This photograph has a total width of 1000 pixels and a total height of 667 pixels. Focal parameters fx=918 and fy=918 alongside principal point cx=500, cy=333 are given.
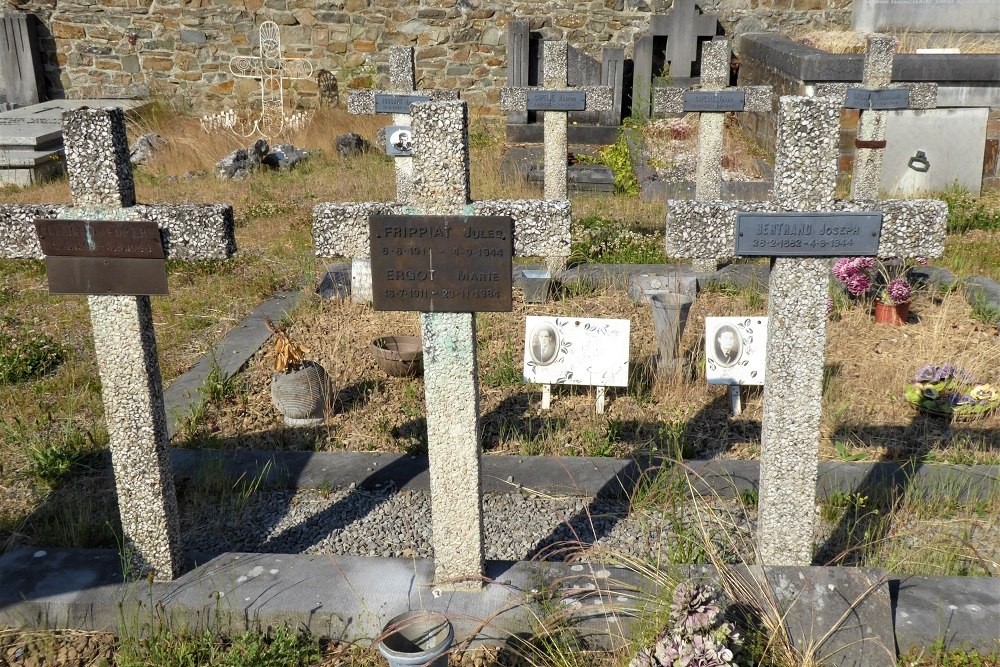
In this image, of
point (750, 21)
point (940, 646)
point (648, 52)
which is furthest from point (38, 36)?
point (940, 646)

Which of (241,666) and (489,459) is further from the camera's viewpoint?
(489,459)

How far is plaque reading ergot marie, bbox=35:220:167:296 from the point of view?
3375 mm

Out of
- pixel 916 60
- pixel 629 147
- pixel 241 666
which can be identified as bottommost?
pixel 241 666

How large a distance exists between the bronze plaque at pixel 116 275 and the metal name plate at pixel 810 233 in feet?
7.01

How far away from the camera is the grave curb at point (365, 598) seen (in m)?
3.22

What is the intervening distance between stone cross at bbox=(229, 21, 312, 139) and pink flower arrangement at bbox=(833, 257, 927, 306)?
989cm

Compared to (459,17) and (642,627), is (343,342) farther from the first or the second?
(459,17)

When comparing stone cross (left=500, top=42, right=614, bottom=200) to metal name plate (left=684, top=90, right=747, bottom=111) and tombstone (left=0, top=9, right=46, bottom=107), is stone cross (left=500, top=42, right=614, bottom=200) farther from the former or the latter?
tombstone (left=0, top=9, right=46, bottom=107)

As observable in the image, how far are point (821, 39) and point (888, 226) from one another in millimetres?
10604

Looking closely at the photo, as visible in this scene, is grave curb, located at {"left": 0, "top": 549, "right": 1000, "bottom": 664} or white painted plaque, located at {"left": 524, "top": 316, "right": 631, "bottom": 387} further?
white painted plaque, located at {"left": 524, "top": 316, "right": 631, "bottom": 387}

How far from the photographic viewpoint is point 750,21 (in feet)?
45.3

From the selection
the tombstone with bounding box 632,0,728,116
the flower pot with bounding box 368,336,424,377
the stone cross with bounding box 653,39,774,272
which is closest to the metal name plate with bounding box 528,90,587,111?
the stone cross with bounding box 653,39,774,272

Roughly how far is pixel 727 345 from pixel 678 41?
882 centimetres

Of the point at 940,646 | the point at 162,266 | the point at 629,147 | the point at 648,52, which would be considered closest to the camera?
the point at 940,646
